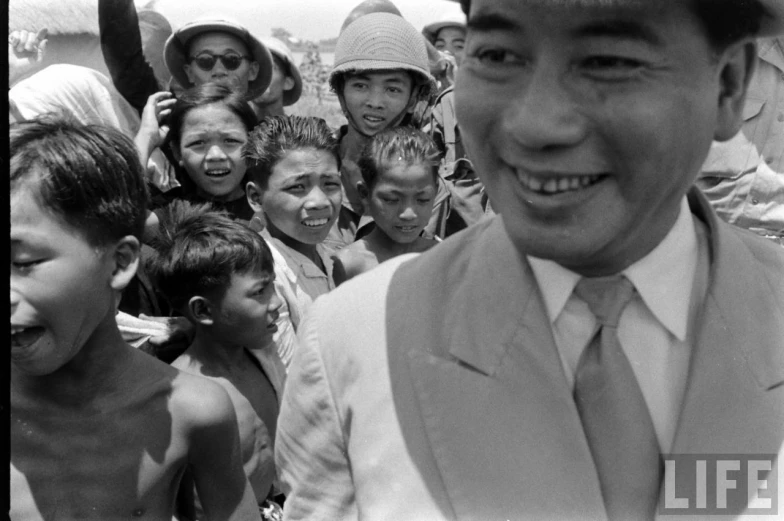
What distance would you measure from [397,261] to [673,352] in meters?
0.41

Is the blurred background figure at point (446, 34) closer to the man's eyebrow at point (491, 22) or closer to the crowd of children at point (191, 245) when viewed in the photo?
the crowd of children at point (191, 245)

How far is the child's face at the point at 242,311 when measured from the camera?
265 centimetres

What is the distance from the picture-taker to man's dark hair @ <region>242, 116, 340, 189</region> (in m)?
3.31

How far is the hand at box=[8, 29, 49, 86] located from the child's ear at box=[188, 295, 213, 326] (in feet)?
3.25

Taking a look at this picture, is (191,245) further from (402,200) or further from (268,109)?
(268,109)

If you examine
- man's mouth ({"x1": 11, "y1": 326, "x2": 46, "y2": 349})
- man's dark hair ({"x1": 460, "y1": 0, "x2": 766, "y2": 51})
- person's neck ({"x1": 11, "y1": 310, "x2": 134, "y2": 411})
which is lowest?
person's neck ({"x1": 11, "y1": 310, "x2": 134, "y2": 411})

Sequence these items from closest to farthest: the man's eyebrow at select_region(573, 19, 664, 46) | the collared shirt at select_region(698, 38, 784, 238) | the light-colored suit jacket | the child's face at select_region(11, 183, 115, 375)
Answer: the man's eyebrow at select_region(573, 19, 664, 46), the light-colored suit jacket, the child's face at select_region(11, 183, 115, 375), the collared shirt at select_region(698, 38, 784, 238)

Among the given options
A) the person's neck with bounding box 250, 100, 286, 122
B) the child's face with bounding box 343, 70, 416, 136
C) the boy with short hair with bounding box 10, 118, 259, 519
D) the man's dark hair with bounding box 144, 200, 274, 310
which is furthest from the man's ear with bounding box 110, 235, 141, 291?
the person's neck with bounding box 250, 100, 286, 122

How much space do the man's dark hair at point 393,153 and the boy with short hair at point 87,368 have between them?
170 cm

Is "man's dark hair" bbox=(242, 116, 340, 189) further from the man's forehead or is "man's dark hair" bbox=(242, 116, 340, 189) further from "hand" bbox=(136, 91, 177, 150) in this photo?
the man's forehead

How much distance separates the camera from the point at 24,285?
1.67 m

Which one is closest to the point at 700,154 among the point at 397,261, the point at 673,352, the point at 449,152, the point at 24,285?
the point at 673,352

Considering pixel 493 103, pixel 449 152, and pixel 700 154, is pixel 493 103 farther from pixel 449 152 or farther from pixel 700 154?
pixel 449 152

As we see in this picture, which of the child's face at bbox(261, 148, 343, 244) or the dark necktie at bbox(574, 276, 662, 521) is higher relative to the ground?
the dark necktie at bbox(574, 276, 662, 521)
